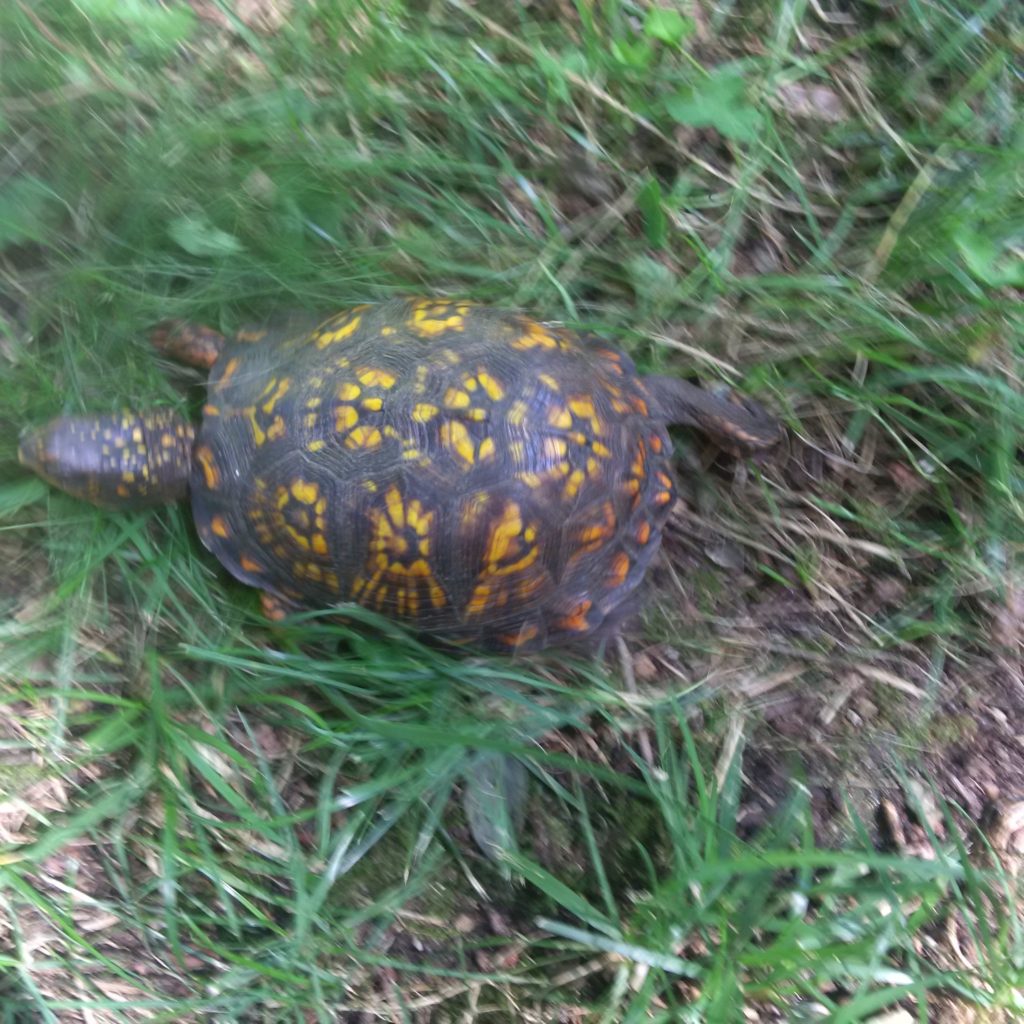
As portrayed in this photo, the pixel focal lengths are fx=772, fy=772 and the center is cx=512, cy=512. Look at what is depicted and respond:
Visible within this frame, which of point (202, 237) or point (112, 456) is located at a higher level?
point (202, 237)

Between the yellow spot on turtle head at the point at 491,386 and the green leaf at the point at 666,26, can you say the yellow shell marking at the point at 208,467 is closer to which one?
the yellow spot on turtle head at the point at 491,386

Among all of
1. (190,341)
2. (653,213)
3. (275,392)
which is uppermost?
(653,213)

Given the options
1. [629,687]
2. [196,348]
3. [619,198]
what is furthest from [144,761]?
[619,198]

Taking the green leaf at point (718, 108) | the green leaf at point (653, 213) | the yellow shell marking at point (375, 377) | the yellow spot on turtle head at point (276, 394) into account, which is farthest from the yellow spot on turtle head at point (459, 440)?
the green leaf at point (718, 108)

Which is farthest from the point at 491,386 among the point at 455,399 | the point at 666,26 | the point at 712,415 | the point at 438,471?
the point at 666,26

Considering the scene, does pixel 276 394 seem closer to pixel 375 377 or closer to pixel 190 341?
pixel 375 377

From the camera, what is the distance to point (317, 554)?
1.41 metres

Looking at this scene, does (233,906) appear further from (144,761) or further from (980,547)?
(980,547)

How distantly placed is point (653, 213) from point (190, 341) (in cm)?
100

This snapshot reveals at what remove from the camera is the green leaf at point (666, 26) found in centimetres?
156

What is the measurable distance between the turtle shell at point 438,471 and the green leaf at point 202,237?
0.57ft

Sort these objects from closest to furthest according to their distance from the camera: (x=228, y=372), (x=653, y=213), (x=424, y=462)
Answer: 1. (x=424, y=462)
2. (x=228, y=372)
3. (x=653, y=213)

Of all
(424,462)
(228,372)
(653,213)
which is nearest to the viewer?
(424,462)

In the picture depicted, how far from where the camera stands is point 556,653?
1599 mm
